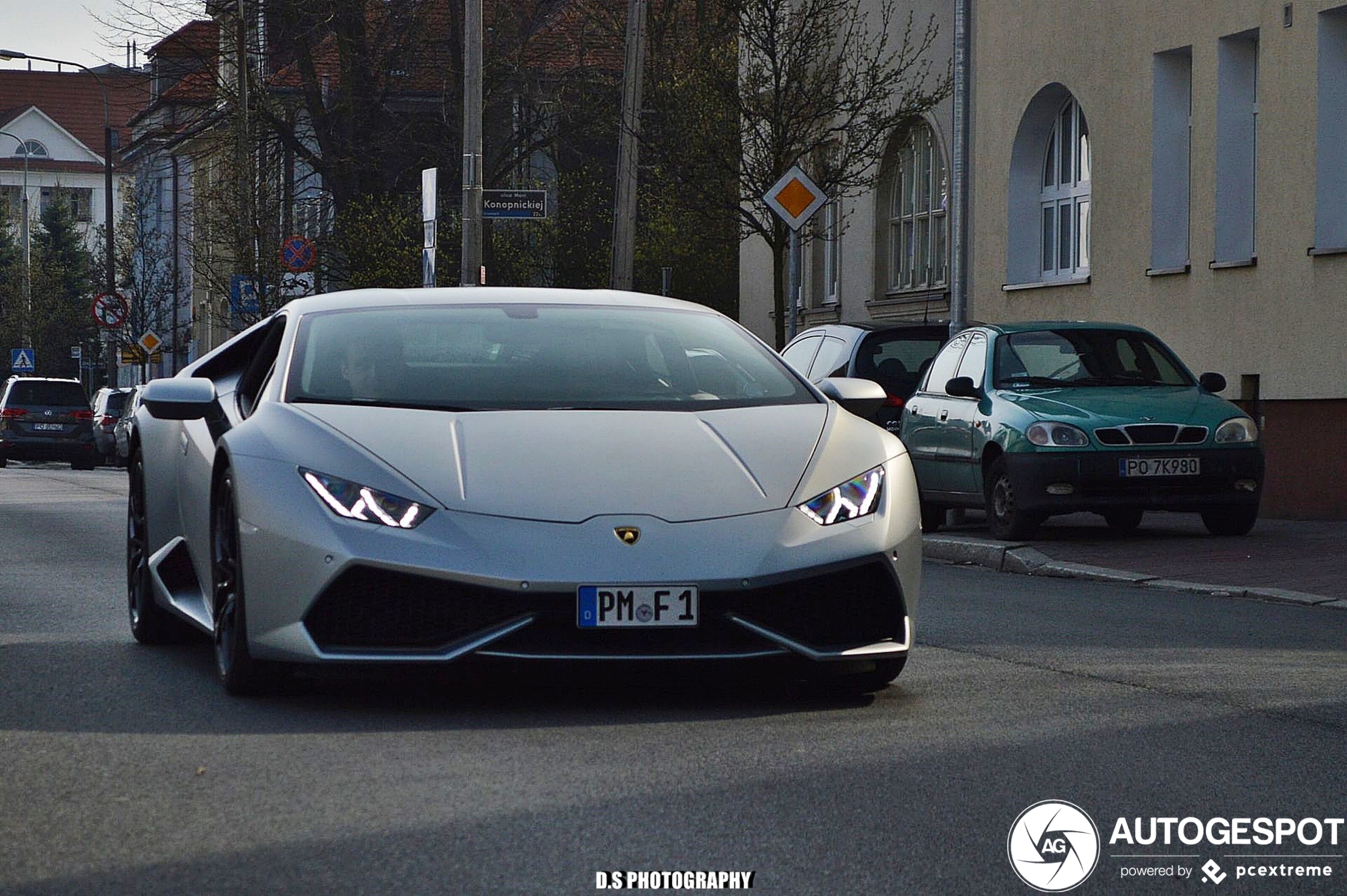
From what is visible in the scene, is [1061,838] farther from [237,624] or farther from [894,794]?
[237,624]

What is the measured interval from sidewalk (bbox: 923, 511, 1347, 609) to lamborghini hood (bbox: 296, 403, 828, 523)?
533 cm

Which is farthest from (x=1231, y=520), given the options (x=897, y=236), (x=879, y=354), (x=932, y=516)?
(x=897, y=236)

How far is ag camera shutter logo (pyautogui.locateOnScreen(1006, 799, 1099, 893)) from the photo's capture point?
4.44 m

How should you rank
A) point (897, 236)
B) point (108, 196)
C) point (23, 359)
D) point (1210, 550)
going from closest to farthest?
point (1210, 550)
point (897, 236)
point (108, 196)
point (23, 359)

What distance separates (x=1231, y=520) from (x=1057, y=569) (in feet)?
8.72

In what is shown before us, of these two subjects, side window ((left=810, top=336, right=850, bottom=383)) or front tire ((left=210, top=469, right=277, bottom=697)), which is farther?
side window ((left=810, top=336, right=850, bottom=383))

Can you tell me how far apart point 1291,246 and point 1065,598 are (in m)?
9.30

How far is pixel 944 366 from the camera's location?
55.5ft

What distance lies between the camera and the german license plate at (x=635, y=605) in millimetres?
6191

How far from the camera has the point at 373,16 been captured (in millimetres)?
43125

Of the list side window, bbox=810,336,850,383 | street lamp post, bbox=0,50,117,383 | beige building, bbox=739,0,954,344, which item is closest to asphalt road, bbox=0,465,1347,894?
side window, bbox=810,336,850,383

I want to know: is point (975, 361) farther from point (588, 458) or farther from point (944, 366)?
point (588, 458)

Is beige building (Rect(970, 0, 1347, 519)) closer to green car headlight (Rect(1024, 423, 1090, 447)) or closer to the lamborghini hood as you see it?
green car headlight (Rect(1024, 423, 1090, 447))

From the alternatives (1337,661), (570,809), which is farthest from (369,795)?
(1337,661)
